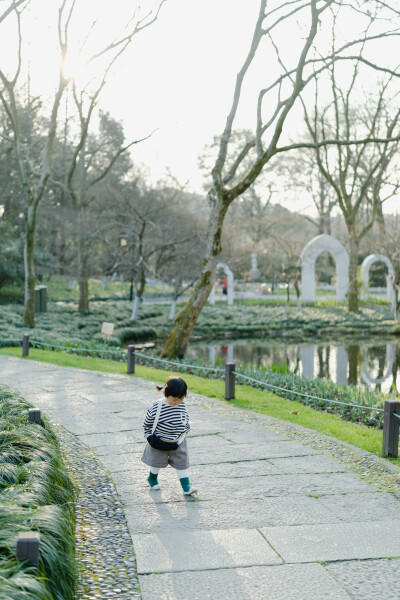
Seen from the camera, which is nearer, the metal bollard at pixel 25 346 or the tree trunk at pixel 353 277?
the metal bollard at pixel 25 346

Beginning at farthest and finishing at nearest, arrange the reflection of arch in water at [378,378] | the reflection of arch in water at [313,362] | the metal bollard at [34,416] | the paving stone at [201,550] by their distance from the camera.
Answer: the reflection of arch in water at [313,362] < the reflection of arch in water at [378,378] < the metal bollard at [34,416] < the paving stone at [201,550]

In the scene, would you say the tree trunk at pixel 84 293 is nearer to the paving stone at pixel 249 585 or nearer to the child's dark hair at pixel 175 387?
the child's dark hair at pixel 175 387

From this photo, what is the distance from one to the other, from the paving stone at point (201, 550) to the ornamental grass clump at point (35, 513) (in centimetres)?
50

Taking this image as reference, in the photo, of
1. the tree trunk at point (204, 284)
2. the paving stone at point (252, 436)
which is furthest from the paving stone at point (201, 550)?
the tree trunk at point (204, 284)

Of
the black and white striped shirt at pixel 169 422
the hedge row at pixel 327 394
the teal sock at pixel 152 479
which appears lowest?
the hedge row at pixel 327 394

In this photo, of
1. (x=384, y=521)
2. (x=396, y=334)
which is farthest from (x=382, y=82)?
(x=384, y=521)

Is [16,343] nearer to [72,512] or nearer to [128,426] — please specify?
[128,426]

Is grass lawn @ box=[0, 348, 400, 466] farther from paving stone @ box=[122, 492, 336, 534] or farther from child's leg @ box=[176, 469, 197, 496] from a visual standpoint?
child's leg @ box=[176, 469, 197, 496]

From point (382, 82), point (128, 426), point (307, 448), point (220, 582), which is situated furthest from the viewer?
point (382, 82)

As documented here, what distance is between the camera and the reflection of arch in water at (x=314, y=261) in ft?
116

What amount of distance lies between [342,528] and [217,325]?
2193cm

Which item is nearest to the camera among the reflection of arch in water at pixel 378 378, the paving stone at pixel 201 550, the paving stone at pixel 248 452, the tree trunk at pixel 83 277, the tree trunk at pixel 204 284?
the paving stone at pixel 201 550

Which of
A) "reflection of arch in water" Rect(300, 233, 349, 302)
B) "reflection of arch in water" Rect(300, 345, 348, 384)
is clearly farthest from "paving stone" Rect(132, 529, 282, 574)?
"reflection of arch in water" Rect(300, 233, 349, 302)

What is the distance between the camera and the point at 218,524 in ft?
15.7
